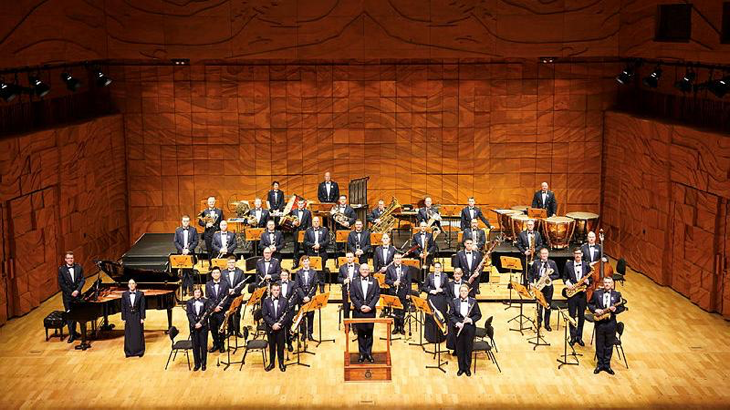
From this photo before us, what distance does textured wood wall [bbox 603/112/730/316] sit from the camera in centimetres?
1481

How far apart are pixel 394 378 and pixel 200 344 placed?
273 cm

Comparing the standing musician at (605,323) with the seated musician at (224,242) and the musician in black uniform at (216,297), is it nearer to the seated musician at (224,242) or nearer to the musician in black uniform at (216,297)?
the musician in black uniform at (216,297)

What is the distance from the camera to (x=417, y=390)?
12258 millimetres

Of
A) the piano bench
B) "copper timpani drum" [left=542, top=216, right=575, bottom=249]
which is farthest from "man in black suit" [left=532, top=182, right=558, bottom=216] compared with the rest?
the piano bench

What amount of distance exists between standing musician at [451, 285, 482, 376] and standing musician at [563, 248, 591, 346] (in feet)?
6.00

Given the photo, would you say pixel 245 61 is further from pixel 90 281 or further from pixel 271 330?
pixel 271 330

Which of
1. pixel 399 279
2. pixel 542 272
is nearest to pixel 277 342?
pixel 399 279

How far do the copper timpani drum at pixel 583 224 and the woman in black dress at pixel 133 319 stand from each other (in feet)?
27.5

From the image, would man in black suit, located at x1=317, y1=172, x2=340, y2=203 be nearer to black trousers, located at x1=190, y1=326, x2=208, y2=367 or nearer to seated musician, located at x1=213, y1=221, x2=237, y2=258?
seated musician, located at x1=213, y1=221, x2=237, y2=258

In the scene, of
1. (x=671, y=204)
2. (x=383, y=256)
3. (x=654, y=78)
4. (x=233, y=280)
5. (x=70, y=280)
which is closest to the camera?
(x=233, y=280)

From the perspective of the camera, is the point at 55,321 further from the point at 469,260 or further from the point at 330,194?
the point at 469,260

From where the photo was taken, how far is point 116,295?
45.7 ft

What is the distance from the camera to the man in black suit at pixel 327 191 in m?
18.0

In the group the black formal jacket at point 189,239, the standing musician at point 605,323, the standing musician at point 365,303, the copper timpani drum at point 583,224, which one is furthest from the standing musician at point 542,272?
the black formal jacket at point 189,239
